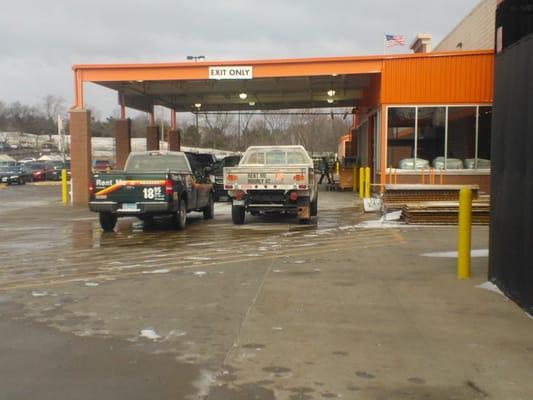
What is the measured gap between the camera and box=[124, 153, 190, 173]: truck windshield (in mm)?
14719

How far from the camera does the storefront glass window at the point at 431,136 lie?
1992cm

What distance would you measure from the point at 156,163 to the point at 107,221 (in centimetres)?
209

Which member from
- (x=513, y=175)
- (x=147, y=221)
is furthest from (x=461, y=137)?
(x=513, y=175)

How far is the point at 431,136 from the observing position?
20203 mm

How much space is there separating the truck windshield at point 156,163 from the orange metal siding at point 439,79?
27.9 feet

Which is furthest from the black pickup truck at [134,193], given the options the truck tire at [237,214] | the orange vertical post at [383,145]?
the orange vertical post at [383,145]

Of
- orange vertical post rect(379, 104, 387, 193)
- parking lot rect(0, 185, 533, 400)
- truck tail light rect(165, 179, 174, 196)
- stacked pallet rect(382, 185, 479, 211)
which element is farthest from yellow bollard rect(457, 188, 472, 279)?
orange vertical post rect(379, 104, 387, 193)

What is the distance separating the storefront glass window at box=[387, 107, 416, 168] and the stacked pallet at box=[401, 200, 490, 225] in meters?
7.05

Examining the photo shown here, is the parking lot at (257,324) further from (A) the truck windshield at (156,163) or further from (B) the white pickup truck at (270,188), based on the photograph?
(A) the truck windshield at (156,163)

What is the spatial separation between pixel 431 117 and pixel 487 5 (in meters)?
5.79

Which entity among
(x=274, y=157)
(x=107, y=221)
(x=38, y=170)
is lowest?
(x=107, y=221)

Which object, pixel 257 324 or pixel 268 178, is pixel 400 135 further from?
pixel 257 324

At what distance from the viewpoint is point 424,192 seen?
1569 centimetres

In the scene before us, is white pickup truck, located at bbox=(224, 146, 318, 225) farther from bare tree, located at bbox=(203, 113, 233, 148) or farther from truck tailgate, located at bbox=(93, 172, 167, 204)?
bare tree, located at bbox=(203, 113, 233, 148)
